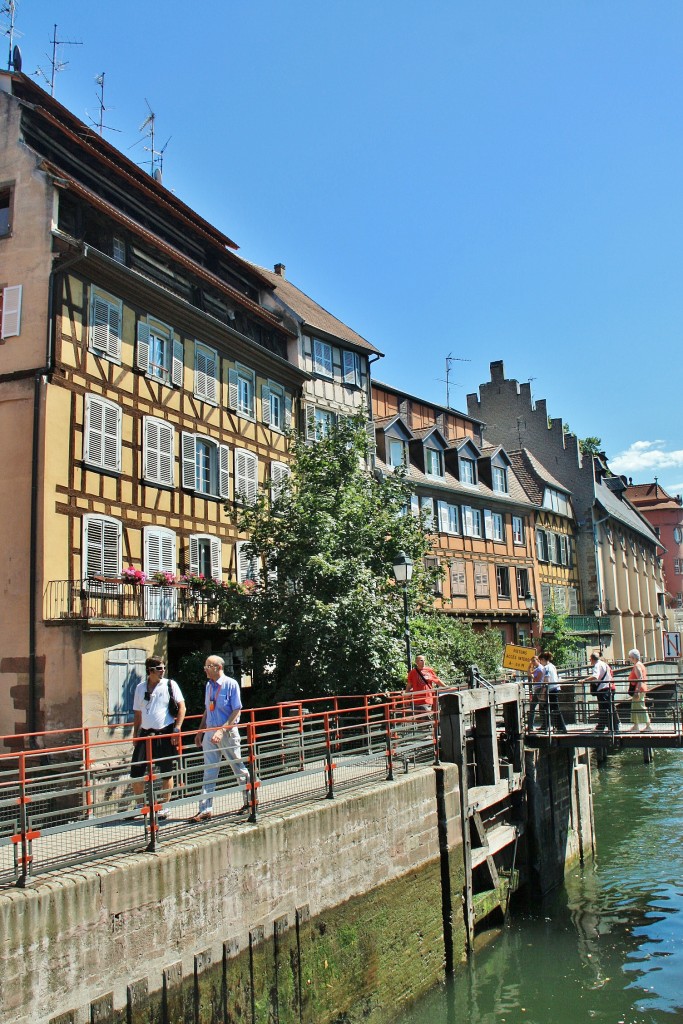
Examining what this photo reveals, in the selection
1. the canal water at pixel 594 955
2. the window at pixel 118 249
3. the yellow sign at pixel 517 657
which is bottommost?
the canal water at pixel 594 955

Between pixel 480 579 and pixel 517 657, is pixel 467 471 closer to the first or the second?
pixel 480 579

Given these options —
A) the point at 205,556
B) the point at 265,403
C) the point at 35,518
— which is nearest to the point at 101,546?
the point at 35,518

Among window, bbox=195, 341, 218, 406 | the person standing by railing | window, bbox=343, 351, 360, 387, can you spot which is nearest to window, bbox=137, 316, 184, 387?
window, bbox=195, 341, 218, 406

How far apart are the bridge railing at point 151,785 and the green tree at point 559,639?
22842mm

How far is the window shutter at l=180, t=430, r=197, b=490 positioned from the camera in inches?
867

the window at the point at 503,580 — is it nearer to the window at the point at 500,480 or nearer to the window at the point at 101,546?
the window at the point at 500,480

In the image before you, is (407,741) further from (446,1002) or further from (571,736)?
(571,736)

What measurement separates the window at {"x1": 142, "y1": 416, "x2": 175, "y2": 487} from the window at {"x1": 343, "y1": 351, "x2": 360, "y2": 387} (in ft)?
33.7

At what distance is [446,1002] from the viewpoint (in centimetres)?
1247

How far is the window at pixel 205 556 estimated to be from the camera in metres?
21.9

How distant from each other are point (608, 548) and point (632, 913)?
35378mm

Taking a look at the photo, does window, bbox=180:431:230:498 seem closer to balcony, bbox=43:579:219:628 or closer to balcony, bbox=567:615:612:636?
balcony, bbox=43:579:219:628

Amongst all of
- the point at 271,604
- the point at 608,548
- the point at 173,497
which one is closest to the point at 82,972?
the point at 271,604

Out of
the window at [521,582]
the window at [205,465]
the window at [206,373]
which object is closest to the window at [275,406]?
the window at [206,373]
